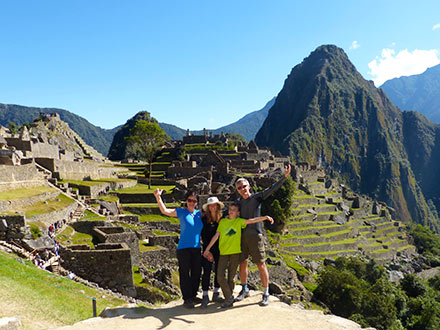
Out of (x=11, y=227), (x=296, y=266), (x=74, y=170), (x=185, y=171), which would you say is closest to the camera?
(x=11, y=227)

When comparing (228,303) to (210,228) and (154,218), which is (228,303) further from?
(154,218)

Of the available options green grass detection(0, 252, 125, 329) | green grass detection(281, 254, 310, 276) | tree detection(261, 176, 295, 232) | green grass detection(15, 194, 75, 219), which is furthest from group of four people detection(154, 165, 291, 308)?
tree detection(261, 176, 295, 232)

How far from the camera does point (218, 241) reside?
762 centimetres

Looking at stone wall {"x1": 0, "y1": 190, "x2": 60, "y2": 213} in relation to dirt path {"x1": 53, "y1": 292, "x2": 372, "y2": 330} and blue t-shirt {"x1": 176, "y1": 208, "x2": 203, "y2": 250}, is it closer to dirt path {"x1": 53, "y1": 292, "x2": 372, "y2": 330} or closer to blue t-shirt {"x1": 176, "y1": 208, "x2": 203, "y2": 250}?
dirt path {"x1": 53, "y1": 292, "x2": 372, "y2": 330}

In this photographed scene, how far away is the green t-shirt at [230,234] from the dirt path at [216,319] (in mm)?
1332

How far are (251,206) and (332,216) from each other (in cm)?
4178

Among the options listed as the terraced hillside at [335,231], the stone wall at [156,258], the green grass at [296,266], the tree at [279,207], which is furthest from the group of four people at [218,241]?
the tree at [279,207]

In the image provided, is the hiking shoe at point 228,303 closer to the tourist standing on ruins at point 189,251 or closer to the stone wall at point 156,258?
the tourist standing on ruins at point 189,251

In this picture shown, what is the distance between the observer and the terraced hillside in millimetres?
37250


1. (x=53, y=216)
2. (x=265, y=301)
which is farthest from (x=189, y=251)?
(x=53, y=216)

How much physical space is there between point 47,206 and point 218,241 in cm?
1669

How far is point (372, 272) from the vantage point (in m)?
37.2

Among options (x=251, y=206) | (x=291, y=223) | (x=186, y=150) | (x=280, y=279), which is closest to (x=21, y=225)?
(x=251, y=206)

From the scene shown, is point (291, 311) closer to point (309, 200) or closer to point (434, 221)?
point (309, 200)
